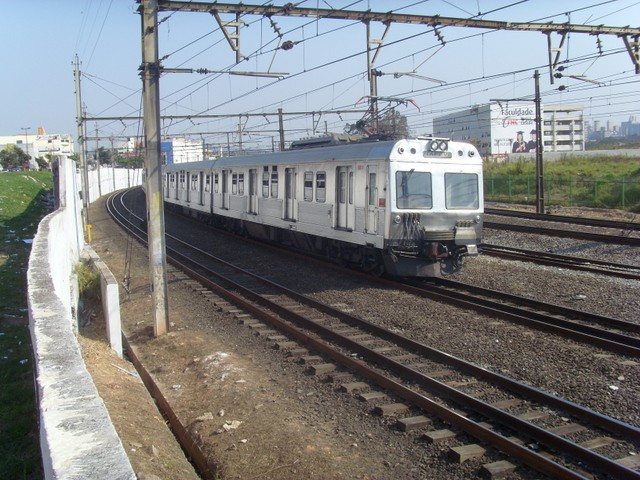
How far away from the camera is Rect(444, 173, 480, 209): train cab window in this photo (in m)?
13.8

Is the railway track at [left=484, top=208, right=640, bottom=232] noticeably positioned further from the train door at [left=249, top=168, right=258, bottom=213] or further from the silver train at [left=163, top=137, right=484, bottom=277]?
the train door at [left=249, top=168, right=258, bottom=213]

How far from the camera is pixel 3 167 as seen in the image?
78188 mm

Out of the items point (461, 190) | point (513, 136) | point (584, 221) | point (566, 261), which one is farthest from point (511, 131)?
point (461, 190)

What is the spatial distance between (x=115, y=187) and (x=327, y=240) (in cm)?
6635

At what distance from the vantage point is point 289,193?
1761 centimetres

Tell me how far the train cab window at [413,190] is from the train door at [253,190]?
8.16 m

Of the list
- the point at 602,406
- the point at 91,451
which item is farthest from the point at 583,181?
the point at 91,451

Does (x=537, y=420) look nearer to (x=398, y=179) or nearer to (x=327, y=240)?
(x=398, y=179)

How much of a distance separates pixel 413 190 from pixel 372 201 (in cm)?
89

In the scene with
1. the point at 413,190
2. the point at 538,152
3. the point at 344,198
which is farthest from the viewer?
the point at 538,152

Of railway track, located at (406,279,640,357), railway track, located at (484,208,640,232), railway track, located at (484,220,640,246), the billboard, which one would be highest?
the billboard

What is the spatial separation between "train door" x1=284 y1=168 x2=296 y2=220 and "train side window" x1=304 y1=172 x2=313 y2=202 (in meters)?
0.80

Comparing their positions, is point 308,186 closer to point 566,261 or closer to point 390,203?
point 390,203

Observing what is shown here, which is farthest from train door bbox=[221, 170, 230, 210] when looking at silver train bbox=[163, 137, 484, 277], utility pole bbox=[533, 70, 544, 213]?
utility pole bbox=[533, 70, 544, 213]
